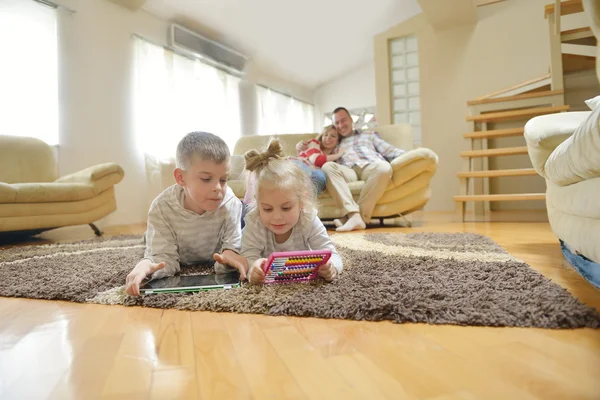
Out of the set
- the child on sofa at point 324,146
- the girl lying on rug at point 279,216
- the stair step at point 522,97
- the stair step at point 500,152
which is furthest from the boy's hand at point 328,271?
the stair step at point 522,97

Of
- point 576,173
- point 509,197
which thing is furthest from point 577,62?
point 576,173

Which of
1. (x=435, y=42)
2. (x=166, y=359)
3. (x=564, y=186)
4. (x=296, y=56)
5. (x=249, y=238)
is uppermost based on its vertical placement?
(x=296, y=56)

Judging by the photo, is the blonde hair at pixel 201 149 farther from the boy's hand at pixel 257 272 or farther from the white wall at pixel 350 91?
the white wall at pixel 350 91

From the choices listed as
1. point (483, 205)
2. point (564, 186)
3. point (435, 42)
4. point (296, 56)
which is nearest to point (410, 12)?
point (435, 42)

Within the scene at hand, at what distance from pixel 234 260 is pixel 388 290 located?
49 cm

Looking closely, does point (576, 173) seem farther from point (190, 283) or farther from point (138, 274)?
point (138, 274)

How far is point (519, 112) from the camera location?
297cm

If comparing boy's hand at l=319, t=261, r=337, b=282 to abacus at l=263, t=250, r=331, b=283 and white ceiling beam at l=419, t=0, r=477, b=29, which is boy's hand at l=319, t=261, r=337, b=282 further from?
white ceiling beam at l=419, t=0, r=477, b=29

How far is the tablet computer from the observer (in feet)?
3.60

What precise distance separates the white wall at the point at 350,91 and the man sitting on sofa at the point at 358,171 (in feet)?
12.6

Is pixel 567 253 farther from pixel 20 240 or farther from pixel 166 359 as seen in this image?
pixel 20 240

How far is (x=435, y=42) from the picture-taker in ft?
14.6

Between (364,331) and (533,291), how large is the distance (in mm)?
455

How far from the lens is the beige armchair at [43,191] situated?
241 centimetres
